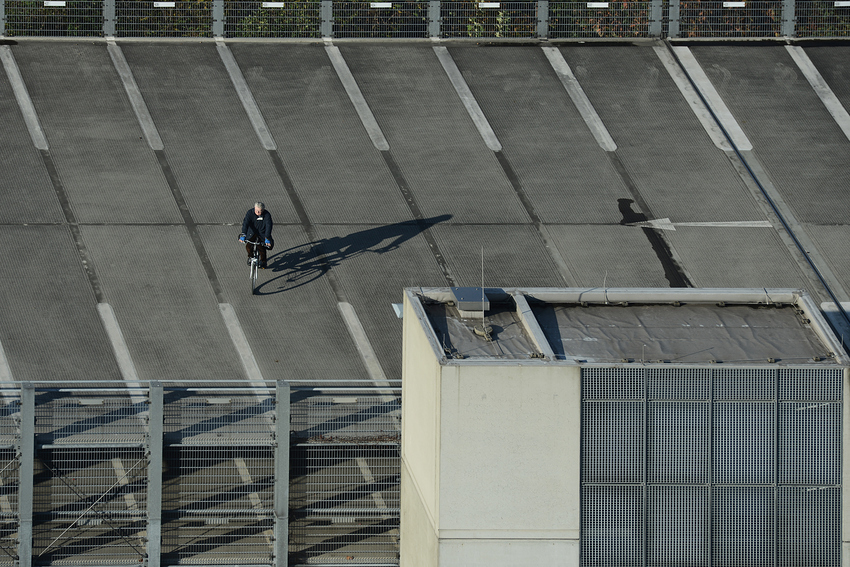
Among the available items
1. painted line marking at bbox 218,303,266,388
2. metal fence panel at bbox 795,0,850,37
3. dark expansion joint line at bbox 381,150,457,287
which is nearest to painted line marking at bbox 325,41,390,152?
dark expansion joint line at bbox 381,150,457,287

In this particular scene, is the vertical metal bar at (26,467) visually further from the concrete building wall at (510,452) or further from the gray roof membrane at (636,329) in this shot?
the concrete building wall at (510,452)

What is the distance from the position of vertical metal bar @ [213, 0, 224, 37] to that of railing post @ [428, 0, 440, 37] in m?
5.39

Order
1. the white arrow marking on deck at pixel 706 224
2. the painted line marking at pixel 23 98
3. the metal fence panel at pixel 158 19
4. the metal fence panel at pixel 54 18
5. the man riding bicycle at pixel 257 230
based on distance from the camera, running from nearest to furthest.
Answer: the man riding bicycle at pixel 257 230, the white arrow marking on deck at pixel 706 224, the painted line marking at pixel 23 98, the metal fence panel at pixel 54 18, the metal fence panel at pixel 158 19

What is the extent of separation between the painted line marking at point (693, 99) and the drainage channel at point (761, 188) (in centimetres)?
7

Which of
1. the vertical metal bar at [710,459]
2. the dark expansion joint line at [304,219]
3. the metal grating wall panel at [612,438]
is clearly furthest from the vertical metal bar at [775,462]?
the dark expansion joint line at [304,219]

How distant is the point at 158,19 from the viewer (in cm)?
3003

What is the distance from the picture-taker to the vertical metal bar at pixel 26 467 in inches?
543

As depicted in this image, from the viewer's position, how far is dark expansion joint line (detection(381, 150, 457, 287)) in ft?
70.4

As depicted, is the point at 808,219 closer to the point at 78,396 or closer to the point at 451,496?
the point at 451,496

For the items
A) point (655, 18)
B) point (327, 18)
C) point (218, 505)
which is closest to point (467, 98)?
point (327, 18)

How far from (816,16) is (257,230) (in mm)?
18405

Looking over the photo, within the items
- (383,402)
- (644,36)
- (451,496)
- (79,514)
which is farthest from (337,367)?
(644,36)

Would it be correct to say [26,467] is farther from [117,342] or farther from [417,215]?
[417,215]

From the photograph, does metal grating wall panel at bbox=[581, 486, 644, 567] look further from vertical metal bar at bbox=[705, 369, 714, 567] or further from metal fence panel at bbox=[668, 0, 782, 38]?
metal fence panel at bbox=[668, 0, 782, 38]
